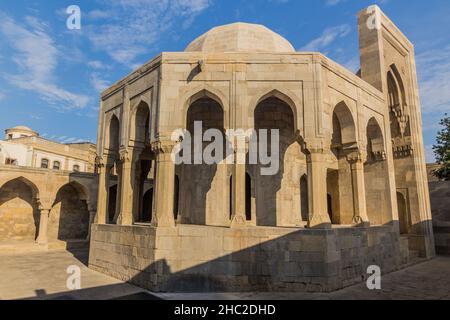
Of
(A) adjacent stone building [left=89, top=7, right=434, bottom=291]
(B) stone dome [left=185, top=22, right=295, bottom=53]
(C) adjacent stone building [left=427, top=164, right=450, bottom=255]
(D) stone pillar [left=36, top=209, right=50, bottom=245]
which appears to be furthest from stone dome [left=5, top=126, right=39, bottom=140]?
(C) adjacent stone building [left=427, top=164, right=450, bottom=255]

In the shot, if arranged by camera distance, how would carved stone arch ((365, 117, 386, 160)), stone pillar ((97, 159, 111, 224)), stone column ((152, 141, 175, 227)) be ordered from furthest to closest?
carved stone arch ((365, 117, 386, 160))
stone pillar ((97, 159, 111, 224))
stone column ((152, 141, 175, 227))

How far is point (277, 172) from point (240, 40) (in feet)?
19.6

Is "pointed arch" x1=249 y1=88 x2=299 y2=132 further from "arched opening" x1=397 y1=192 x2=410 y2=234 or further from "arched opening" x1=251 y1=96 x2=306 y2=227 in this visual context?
"arched opening" x1=397 y1=192 x2=410 y2=234

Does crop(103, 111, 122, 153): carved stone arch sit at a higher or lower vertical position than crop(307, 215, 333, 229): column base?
higher

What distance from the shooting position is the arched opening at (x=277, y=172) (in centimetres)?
1298

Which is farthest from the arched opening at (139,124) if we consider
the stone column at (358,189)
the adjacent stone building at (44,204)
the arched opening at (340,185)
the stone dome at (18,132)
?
the stone dome at (18,132)

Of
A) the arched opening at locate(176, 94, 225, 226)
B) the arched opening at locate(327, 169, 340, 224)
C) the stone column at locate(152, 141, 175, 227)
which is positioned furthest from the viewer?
the arched opening at locate(327, 169, 340, 224)

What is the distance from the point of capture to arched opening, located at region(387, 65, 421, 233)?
16.4 meters

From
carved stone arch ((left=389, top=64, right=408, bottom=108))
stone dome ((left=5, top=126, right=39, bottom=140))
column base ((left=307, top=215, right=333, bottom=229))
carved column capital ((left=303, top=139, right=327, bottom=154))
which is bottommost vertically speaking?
column base ((left=307, top=215, right=333, bottom=229))

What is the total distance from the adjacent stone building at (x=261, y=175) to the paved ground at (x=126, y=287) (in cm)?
40

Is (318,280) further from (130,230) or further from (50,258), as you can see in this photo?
(50,258)

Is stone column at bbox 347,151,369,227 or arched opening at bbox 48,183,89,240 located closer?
stone column at bbox 347,151,369,227

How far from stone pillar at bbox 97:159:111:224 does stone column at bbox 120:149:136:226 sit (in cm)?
164
